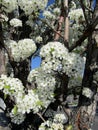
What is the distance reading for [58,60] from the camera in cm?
445

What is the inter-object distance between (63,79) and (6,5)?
76.4 inches

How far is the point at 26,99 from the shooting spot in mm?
4566

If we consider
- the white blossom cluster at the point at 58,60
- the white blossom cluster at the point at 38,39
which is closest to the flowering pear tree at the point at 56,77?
the white blossom cluster at the point at 58,60

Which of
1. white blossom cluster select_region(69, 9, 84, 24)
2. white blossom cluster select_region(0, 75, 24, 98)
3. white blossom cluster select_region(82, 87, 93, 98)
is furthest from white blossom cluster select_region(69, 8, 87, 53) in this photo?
white blossom cluster select_region(0, 75, 24, 98)

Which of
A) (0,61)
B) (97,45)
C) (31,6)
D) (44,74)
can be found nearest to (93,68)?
(97,45)

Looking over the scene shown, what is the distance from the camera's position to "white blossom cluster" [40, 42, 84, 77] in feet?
14.4

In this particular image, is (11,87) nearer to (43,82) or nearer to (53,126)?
(43,82)

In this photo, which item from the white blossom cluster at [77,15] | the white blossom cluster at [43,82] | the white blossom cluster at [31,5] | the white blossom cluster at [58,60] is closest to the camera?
the white blossom cluster at [58,60]

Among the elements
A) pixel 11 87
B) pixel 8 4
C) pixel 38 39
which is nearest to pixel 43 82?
pixel 11 87

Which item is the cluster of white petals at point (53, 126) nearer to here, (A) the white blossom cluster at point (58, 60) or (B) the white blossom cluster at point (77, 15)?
(A) the white blossom cluster at point (58, 60)

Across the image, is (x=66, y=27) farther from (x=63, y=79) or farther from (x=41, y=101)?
(x=41, y=101)

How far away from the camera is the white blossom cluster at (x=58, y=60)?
4.40 metres

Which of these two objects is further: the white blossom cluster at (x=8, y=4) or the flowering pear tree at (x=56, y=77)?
the white blossom cluster at (x=8, y=4)

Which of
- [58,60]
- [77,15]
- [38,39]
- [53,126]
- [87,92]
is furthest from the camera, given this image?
[38,39]
